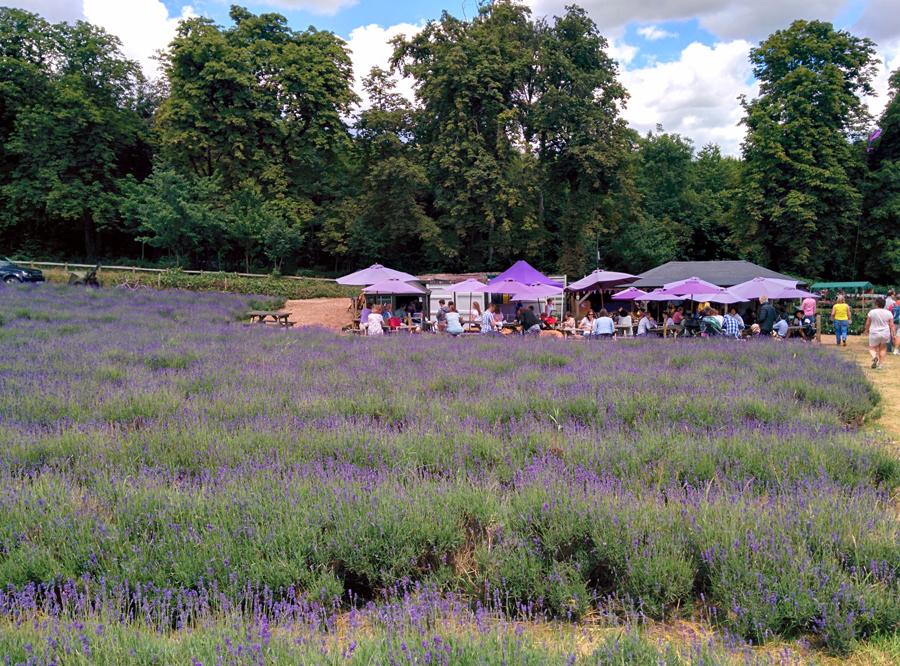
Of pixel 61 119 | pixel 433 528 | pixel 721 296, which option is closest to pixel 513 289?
pixel 721 296

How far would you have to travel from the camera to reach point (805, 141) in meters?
27.5

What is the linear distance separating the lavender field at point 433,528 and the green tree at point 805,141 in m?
27.5

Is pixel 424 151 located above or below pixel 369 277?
above

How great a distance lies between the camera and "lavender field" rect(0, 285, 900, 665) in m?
2.07

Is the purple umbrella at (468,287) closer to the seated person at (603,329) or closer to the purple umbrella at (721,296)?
the seated person at (603,329)

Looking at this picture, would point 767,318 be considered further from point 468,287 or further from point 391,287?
point 391,287

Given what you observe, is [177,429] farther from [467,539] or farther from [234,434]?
[467,539]

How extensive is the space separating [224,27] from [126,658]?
35622 millimetres

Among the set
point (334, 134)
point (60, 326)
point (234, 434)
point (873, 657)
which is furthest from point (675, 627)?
point (334, 134)

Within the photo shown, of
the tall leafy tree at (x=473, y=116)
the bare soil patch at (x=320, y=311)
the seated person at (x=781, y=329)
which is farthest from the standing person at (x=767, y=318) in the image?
the tall leafy tree at (x=473, y=116)

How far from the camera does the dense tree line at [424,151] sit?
91.4 ft

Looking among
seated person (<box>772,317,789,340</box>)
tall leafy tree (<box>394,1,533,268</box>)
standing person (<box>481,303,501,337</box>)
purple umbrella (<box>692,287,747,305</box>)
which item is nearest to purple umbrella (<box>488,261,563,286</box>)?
standing person (<box>481,303,501,337</box>)

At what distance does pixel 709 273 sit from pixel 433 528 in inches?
892

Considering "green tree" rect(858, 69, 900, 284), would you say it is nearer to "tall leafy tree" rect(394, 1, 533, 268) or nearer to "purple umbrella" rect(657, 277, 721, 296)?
"tall leafy tree" rect(394, 1, 533, 268)
